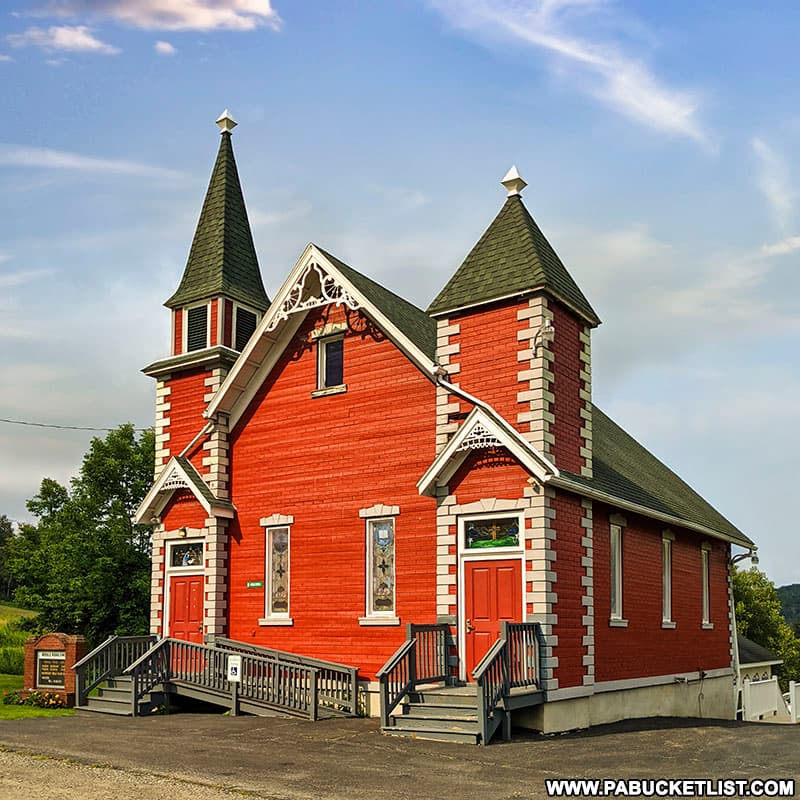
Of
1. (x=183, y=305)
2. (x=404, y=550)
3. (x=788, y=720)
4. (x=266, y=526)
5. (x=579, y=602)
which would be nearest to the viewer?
(x=579, y=602)

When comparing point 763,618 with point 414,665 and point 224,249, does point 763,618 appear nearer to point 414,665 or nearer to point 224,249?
point 224,249

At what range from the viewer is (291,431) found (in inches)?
846

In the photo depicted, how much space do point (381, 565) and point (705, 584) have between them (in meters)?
10.3

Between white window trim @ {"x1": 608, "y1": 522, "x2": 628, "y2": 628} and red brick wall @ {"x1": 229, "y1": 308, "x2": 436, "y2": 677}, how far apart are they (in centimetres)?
366

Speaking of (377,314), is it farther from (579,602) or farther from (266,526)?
(579,602)

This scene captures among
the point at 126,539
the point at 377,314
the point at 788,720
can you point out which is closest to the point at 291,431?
the point at 377,314

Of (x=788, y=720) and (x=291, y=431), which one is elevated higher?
(x=291, y=431)

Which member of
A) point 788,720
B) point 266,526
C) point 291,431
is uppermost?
point 291,431

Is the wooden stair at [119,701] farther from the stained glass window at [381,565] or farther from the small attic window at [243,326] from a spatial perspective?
the small attic window at [243,326]

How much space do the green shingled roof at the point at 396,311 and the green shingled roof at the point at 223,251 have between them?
3811 millimetres

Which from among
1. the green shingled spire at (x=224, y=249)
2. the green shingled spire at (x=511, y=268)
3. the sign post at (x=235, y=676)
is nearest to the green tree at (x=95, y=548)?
the green shingled spire at (x=224, y=249)

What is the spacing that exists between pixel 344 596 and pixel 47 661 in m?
7.29

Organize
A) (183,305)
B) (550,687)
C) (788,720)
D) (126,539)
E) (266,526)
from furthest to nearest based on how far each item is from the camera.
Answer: (126,539) < (788,720) < (183,305) < (266,526) < (550,687)

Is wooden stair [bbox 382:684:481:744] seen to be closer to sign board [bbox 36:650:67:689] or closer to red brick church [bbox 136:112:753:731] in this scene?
red brick church [bbox 136:112:753:731]
